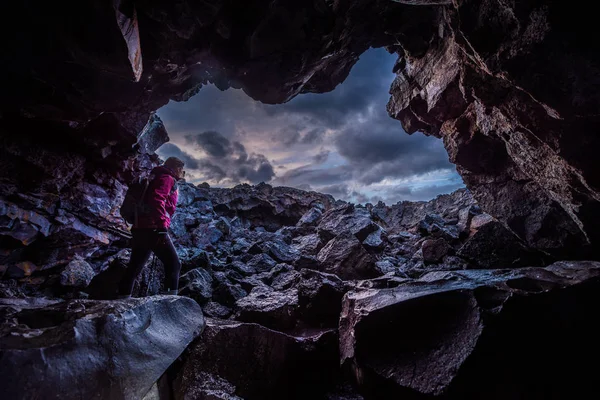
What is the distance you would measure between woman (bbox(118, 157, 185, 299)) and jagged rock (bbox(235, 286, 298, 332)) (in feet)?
4.71

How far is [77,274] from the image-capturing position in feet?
21.9

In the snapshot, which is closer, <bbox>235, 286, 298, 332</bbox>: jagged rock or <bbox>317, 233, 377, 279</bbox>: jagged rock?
<bbox>235, 286, 298, 332</bbox>: jagged rock

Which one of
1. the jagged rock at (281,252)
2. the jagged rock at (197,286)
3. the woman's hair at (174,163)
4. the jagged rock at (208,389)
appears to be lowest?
the jagged rock at (208,389)

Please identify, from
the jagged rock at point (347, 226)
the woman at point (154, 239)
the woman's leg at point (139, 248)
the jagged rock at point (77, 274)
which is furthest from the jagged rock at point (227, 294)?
the jagged rock at point (347, 226)

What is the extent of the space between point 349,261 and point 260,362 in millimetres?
4307

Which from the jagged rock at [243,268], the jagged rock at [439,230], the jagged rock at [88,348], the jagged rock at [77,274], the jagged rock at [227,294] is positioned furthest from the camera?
the jagged rock at [439,230]

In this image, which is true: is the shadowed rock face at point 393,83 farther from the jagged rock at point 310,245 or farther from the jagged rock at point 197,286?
the jagged rock at point 310,245

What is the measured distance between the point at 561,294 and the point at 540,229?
11.6 feet

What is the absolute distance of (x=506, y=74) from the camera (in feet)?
11.1

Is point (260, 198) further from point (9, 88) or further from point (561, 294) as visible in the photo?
point (561, 294)

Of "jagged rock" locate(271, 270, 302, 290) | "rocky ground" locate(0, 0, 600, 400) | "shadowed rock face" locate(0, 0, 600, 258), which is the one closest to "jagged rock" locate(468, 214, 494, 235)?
"rocky ground" locate(0, 0, 600, 400)

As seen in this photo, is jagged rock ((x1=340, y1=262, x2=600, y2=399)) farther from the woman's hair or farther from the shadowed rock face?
the woman's hair

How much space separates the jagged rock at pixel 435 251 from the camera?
25.4 feet

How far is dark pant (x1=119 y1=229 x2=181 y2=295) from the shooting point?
4.60m
